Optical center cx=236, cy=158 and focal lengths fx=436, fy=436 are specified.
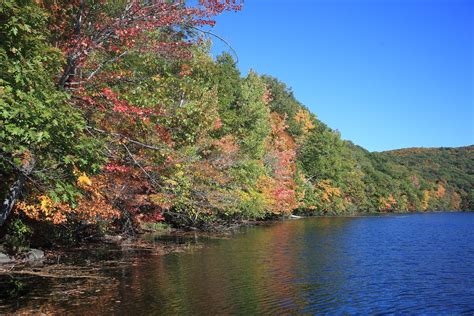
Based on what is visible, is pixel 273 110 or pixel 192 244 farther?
pixel 273 110

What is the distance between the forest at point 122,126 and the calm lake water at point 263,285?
10.0ft

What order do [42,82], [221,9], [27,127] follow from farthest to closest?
[221,9] → [42,82] → [27,127]

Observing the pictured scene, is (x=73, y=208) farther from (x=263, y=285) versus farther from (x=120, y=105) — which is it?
(x=263, y=285)

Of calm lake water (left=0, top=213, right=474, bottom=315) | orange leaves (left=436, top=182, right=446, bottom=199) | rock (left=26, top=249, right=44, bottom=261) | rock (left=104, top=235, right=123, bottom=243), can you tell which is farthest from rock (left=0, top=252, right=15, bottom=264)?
orange leaves (left=436, top=182, right=446, bottom=199)

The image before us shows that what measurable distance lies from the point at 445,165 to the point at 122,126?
173 m

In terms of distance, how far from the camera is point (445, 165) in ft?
554

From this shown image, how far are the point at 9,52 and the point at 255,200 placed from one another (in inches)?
1301

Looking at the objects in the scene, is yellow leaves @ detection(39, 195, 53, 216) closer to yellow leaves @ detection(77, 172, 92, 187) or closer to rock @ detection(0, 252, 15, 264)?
yellow leaves @ detection(77, 172, 92, 187)

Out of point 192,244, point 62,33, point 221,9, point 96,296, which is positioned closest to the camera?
point 96,296

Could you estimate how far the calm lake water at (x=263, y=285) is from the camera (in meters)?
12.5

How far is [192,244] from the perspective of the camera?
26.5m

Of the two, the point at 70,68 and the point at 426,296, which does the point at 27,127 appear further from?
the point at 426,296

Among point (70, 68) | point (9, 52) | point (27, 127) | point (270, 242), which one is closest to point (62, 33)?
point (70, 68)

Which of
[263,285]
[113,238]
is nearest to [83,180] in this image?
[263,285]
